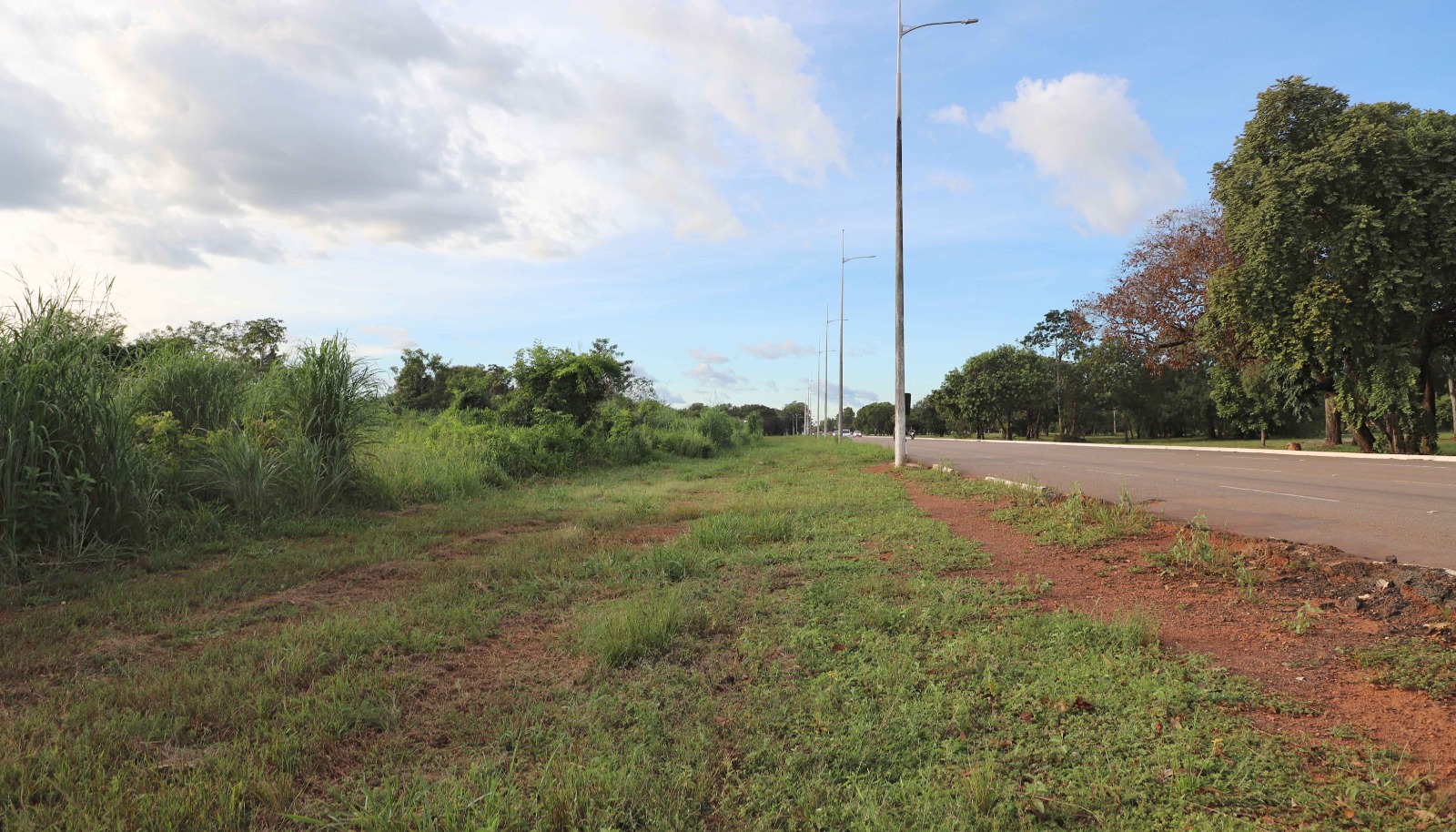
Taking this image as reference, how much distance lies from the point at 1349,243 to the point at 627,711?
88.0ft

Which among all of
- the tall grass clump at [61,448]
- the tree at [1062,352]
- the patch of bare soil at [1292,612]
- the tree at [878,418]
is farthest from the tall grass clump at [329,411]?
the tree at [878,418]

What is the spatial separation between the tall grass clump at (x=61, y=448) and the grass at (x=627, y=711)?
2.71 ft

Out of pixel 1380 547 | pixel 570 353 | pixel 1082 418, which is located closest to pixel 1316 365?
pixel 1380 547

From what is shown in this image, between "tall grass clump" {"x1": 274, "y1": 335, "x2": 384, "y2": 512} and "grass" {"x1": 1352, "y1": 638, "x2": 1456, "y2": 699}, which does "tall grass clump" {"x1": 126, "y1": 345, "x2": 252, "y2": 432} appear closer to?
"tall grass clump" {"x1": 274, "y1": 335, "x2": 384, "y2": 512}

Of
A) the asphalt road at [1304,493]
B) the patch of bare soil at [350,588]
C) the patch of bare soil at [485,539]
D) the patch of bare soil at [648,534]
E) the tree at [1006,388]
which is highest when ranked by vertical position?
the tree at [1006,388]

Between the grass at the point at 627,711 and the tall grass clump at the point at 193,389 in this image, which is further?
the tall grass clump at the point at 193,389

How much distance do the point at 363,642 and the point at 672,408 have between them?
34.8 meters

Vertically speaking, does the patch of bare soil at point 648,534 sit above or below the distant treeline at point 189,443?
below

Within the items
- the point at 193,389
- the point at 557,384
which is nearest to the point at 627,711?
the point at 193,389

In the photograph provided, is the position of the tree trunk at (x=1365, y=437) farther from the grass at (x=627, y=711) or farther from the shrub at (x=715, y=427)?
the grass at (x=627, y=711)

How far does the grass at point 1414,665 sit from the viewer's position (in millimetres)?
3848

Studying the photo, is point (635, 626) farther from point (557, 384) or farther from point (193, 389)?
point (557, 384)

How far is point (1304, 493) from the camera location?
479 inches

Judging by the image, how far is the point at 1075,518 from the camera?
8695 millimetres
